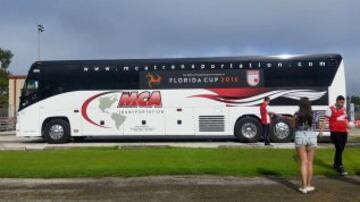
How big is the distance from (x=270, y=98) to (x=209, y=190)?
13.2 metres

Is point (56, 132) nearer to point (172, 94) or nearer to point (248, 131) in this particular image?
point (172, 94)

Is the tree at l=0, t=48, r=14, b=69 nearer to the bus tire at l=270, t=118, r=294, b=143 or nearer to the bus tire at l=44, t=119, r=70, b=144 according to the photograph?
the bus tire at l=44, t=119, r=70, b=144

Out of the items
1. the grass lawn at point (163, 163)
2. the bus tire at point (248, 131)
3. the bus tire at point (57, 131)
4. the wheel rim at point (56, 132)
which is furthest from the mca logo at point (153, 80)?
the grass lawn at point (163, 163)

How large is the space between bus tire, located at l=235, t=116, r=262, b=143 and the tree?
230 ft

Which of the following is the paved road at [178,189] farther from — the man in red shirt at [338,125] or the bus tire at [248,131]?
the bus tire at [248,131]

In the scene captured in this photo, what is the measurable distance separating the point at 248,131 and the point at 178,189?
12.9 metres

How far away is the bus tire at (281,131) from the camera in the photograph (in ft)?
74.5

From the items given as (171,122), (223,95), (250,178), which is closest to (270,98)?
(223,95)

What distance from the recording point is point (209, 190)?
10.1 m

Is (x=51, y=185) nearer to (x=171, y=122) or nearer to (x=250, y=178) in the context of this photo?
(x=250, y=178)

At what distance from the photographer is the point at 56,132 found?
2381 centimetres

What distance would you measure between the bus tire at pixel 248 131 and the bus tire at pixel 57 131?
23.5 ft

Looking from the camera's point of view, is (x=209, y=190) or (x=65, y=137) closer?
(x=209, y=190)

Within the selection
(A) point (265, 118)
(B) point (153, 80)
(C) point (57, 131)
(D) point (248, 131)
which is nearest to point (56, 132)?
(C) point (57, 131)
